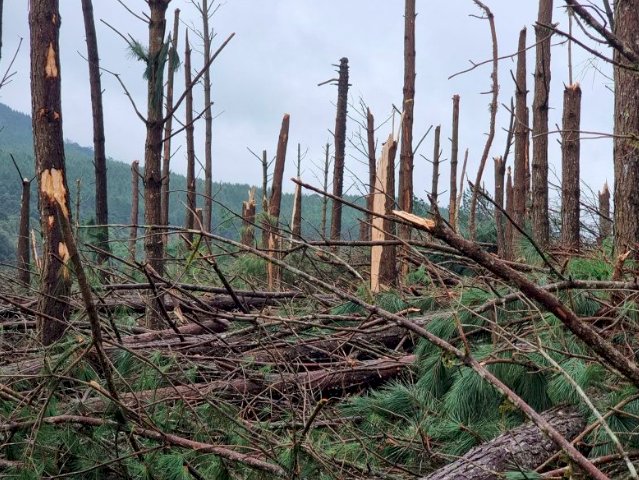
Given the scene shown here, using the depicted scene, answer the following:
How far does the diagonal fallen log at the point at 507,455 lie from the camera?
9.43 ft

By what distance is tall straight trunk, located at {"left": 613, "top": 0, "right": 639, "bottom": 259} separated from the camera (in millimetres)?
4824

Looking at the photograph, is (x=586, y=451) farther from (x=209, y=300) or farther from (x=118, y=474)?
(x=209, y=300)

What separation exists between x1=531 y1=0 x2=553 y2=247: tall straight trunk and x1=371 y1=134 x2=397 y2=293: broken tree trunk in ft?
6.96

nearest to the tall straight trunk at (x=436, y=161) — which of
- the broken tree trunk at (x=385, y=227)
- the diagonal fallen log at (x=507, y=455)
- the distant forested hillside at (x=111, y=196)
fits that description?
the broken tree trunk at (x=385, y=227)

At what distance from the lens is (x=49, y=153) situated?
5262mm

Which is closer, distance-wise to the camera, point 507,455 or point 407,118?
point 507,455

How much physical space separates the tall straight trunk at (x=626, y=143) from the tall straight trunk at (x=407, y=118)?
286 centimetres

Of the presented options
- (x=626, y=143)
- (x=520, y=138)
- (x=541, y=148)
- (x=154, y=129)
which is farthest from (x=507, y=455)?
(x=520, y=138)

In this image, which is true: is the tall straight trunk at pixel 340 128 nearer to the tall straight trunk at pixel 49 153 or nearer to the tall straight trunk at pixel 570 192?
the tall straight trunk at pixel 570 192

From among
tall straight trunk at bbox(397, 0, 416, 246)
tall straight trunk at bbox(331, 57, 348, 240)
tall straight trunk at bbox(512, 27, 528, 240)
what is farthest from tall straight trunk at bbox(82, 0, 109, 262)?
tall straight trunk at bbox(512, 27, 528, 240)

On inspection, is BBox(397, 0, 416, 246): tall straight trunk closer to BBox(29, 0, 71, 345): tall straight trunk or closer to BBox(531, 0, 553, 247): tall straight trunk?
BBox(531, 0, 553, 247): tall straight trunk

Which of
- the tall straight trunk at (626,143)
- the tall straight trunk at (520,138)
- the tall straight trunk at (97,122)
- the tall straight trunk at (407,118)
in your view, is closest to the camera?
the tall straight trunk at (626,143)

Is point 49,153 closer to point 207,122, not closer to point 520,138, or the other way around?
point 520,138

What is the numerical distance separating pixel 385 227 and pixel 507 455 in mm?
3860
